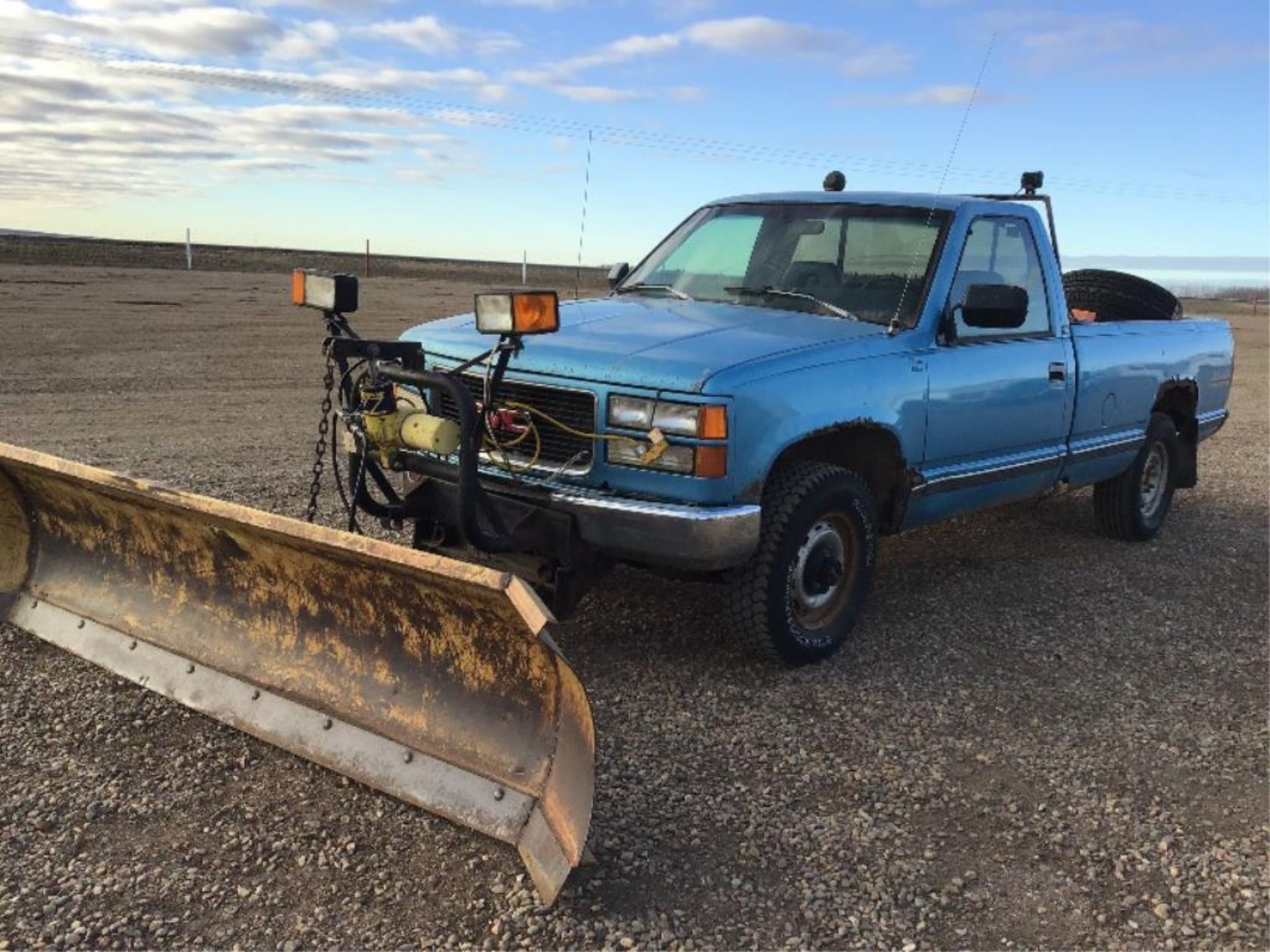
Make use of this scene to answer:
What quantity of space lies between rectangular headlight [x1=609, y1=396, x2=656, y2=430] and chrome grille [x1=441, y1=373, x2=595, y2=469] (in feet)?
0.29

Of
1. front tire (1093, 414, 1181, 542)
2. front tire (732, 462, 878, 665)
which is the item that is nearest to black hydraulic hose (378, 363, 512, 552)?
front tire (732, 462, 878, 665)

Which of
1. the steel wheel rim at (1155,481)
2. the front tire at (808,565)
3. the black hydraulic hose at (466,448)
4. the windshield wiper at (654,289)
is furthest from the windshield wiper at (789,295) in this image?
the steel wheel rim at (1155,481)

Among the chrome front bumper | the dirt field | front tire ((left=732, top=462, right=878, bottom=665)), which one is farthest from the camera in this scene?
front tire ((left=732, top=462, right=878, bottom=665))

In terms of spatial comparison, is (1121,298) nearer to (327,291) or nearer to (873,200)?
(873,200)

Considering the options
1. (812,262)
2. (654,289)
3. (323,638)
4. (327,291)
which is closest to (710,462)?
(323,638)

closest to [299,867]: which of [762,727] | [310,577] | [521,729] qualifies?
[521,729]

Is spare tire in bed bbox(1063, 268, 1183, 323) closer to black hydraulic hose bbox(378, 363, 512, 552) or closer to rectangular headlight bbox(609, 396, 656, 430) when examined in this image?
rectangular headlight bbox(609, 396, 656, 430)

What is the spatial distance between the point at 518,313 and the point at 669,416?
26.4 inches

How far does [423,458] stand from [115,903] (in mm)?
2123

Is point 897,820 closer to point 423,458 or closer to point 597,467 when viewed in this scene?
point 597,467

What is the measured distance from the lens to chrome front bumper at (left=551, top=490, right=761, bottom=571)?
3988 mm

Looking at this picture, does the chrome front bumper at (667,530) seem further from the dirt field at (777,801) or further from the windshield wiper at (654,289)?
the windshield wiper at (654,289)

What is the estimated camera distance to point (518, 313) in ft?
12.5

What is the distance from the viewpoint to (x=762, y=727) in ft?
13.5
